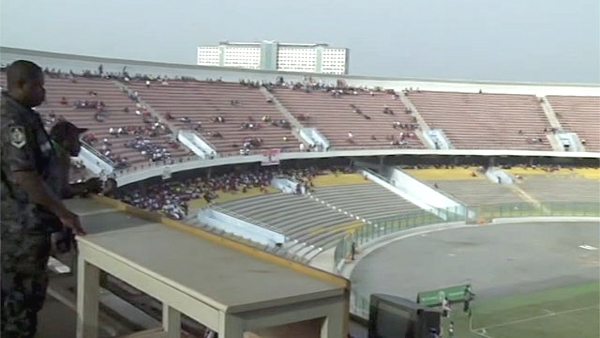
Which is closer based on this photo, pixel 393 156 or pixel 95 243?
pixel 95 243

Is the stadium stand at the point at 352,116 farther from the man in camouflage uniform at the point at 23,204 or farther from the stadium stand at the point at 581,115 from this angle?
the man in camouflage uniform at the point at 23,204

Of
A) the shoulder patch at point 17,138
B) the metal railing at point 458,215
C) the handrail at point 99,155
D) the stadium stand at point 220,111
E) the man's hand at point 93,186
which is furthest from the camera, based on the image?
the stadium stand at point 220,111

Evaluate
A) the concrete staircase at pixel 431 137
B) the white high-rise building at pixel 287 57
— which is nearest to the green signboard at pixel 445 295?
the concrete staircase at pixel 431 137

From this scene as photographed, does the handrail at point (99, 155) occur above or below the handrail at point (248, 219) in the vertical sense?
above

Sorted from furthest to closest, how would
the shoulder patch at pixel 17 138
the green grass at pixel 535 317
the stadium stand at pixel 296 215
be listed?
the stadium stand at pixel 296 215 < the green grass at pixel 535 317 < the shoulder patch at pixel 17 138

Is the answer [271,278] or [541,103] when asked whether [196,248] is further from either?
[541,103]

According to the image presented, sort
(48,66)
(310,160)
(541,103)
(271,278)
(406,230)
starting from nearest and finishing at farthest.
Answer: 1. (271,278)
2. (406,230)
3. (48,66)
4. (310,160)
5. (541,103)

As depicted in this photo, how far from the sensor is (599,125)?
3453 cm

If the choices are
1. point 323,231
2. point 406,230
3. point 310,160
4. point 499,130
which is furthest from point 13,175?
point 499,130

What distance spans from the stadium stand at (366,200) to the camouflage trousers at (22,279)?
827 inches

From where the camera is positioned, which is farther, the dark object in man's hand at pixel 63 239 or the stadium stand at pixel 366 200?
the stadium stand at pixel 366 200

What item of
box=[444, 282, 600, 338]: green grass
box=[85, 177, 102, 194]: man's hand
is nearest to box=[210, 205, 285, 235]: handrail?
box=[444, 282, 600, 338]: green grass

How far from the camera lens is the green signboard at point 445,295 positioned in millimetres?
12148

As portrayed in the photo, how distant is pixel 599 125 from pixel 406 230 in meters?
17.6
